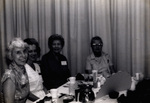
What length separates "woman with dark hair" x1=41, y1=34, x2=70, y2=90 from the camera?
10.2 feet

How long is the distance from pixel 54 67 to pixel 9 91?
4.78ft

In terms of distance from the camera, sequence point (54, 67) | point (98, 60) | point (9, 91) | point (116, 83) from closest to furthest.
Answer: point (9, 91)
point (116, 83)
point (54, 67)
point (98, 60)

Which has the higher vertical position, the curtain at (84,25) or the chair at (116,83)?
the curtain at (84,25)

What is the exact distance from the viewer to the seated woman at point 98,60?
3.47 m

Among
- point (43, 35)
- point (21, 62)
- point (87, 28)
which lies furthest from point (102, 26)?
point (21, 62)

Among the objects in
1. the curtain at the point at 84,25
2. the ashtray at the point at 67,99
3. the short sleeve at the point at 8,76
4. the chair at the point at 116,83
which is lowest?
the ashtray at the point at 67,99

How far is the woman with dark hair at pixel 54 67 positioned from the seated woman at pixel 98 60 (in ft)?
1.34

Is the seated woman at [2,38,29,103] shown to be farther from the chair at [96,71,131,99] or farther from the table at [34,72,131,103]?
the chair at [96,71,131,99]

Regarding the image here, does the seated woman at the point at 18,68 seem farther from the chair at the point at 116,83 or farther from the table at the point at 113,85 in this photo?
the chair at the point at 116,83

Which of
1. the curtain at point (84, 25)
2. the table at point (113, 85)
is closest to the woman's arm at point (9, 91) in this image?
the table at point (113, 85)

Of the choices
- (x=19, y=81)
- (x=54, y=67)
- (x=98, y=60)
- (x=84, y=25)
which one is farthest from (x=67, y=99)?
(x=84, y=25)

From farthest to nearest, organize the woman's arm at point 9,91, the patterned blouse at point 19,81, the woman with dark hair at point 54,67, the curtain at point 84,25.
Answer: the curtain at point 84,25 < the woman with dark hair at point 54,67 < the patterned blouse at point 19,81 < the woman's arm at point 9,91

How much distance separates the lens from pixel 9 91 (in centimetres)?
177

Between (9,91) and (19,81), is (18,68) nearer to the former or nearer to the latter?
(19,81)
